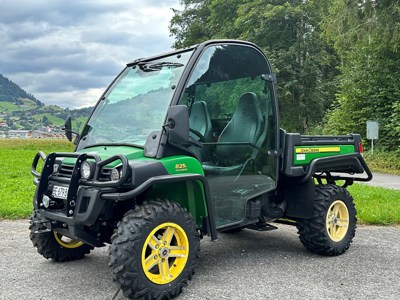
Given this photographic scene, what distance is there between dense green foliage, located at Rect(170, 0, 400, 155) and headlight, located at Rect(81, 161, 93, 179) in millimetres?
15185

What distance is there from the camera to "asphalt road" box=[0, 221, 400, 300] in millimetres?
3916

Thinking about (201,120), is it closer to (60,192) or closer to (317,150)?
(60,192)

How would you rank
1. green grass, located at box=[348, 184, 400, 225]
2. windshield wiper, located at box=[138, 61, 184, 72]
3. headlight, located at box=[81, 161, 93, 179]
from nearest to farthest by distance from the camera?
headlight, located at box=[81, 161, 93, 179] → windshield wiper, located at box=[138, 61, 184, 72] → green grass, located at box=[348, 184, 400, 225]

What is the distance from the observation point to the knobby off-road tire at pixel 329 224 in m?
5.12

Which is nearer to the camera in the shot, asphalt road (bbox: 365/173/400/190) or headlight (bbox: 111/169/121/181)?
headlight (bbox: 111/169/121/181)

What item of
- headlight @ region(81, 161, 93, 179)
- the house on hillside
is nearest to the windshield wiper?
headlight @ region(81, 161, 93, 179)

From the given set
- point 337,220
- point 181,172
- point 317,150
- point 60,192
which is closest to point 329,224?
point 337,220

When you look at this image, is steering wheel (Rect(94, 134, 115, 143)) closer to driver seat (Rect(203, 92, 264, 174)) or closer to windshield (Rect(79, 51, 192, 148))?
windshield (Rect(79, 51, 192, 148))

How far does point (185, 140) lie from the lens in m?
3.87

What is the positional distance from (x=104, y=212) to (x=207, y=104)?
145cm

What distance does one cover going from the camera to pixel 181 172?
3955mm

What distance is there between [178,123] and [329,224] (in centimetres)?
253

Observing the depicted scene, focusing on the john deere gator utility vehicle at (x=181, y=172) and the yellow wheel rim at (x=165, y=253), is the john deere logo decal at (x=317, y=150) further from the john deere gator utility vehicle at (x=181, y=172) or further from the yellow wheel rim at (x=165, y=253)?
the yellow wheel rim at (x=165, y=253)

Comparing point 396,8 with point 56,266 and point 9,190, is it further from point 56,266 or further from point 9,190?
point 56,266
